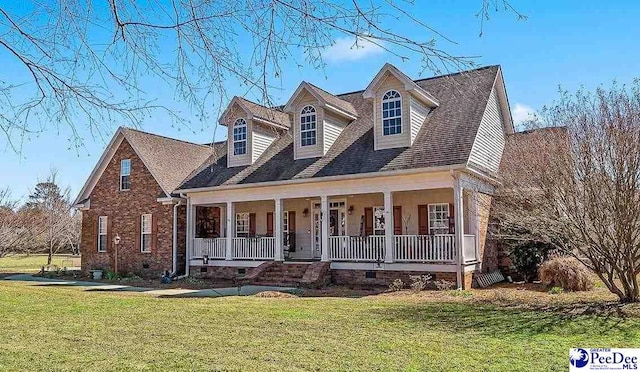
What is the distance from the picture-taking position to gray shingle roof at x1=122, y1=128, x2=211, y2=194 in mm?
23344

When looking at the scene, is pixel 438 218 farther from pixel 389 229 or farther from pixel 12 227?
pixel 12 227

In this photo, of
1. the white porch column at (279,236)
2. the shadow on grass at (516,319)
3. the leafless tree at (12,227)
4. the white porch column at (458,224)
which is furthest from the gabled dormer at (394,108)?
the leafless tree at (12,227)

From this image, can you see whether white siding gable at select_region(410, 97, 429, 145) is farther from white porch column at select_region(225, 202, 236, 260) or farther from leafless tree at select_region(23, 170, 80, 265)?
leafless tree at select_region(23, 170, 80, 265)

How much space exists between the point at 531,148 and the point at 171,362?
1032cm

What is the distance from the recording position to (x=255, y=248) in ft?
65.7

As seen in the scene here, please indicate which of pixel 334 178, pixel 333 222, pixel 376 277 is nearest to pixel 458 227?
pixel 376 277

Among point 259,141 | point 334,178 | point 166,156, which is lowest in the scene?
point 334,178

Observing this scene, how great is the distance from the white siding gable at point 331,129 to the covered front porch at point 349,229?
6.71 ft

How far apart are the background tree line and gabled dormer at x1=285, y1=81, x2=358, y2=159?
1718 centimetres

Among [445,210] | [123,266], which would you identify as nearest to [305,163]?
[445,210]

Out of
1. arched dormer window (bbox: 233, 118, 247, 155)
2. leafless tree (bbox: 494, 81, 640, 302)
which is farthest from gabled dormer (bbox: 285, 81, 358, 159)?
leafless tree (bbox: 494, 81, 640, 302)

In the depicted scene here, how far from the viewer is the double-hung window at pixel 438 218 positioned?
61.3ft

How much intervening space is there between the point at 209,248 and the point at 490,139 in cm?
1149

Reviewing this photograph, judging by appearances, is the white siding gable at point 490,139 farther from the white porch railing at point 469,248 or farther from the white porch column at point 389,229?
the white porch column at point 389,229
